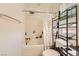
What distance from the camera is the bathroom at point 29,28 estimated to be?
128cm

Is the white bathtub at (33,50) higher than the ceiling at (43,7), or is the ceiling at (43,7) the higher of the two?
the ceiling at (43,7)

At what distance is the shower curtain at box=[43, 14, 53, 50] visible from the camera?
129 centimetres

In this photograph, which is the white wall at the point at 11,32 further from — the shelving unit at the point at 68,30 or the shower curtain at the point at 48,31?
the shelving unit at the point at 68,30

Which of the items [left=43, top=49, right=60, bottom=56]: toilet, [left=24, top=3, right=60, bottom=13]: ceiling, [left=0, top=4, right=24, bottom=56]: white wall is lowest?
[left=43, top=49, right=60, bottom=56]: toilet

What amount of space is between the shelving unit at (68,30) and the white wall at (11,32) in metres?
0.42

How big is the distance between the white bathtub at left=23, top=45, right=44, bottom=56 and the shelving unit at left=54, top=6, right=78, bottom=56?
0.64 feet

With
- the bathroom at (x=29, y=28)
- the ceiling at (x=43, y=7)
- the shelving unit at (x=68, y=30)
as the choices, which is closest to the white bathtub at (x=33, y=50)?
the bathroom at (x=29, y=28)

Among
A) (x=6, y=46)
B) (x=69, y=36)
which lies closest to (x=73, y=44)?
(x=69, y=36)

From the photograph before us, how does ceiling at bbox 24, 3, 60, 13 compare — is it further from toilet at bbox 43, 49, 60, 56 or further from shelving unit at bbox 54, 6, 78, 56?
toilet at bbox 43, 49, 60, 56

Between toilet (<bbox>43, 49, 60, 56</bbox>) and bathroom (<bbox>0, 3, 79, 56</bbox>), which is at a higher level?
bathroom (<bbox>0, 3, 79, 56</bbox>)

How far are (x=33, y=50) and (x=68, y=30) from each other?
0.43m

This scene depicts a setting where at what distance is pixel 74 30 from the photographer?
1269mm

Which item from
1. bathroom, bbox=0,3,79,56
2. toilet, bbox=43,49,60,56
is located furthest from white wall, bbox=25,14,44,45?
toilet, bbox=43,49,60,56

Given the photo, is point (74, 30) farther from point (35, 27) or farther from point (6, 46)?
point (6, 46)
